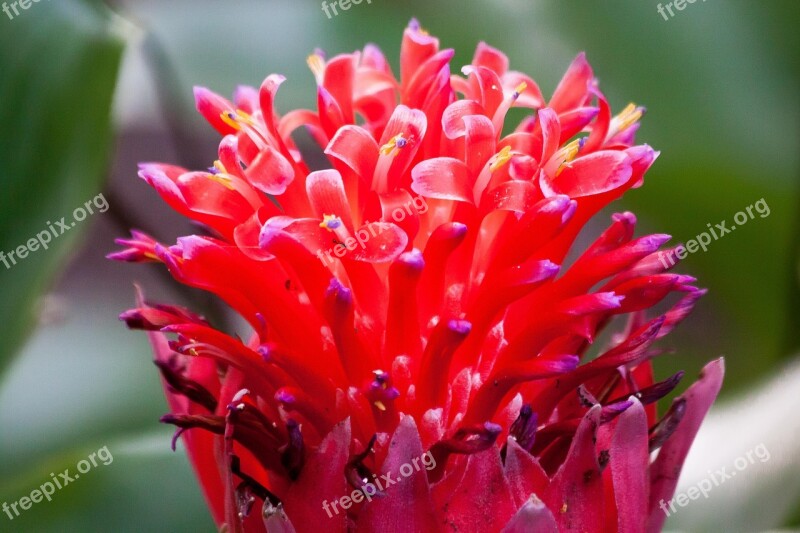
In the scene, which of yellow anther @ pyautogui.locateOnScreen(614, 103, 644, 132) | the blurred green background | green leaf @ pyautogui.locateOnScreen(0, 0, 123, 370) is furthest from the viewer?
the blurred green background

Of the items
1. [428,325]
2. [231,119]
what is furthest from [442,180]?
[231,119]

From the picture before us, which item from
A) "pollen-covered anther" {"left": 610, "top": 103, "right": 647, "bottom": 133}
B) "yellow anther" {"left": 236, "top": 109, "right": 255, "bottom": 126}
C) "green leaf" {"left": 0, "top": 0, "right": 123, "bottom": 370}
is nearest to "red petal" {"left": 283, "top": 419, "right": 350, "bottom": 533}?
"yellow anther" {"left": 236, "top": 109, "right": 255, "bottom": 126}

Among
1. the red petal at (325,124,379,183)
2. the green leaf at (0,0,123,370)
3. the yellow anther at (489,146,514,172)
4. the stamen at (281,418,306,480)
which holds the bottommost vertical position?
the stamen at (281,418,306,480)

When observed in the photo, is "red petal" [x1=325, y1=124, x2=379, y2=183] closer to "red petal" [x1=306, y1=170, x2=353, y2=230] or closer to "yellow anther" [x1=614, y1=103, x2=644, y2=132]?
"red petal" [x1=306, y1=170, x2=353, y2=230]

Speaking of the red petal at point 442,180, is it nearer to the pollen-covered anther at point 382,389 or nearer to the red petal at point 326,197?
the red petal at point 326,197

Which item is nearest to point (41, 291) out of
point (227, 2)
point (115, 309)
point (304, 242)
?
point (304, 242)

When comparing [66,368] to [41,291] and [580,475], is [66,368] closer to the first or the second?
[41,291]

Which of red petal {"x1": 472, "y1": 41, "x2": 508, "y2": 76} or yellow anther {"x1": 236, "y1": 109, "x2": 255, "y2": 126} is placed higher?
yellow anther {"x1": 236, "y1": 109, "x2": 255, "y2": 126}
